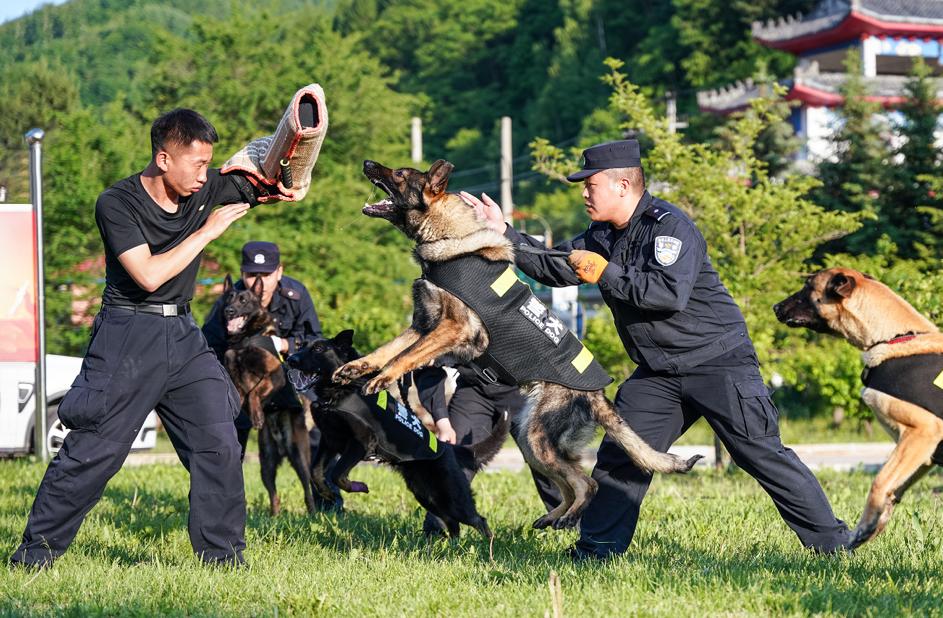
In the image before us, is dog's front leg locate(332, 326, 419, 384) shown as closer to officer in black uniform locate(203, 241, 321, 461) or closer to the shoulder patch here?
the shoulder patch

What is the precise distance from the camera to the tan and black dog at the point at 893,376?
18.7 feet

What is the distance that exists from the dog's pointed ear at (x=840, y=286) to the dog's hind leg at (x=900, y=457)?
0.61 metres

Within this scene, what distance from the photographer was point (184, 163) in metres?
4.89

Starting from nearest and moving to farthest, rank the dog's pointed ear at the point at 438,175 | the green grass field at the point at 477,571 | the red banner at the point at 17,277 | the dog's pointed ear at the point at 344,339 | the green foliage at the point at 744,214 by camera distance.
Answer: the green grass field at the point at 477,571, the dog's pointed ear at the point at 438,175, the dog's pointed ear at the point at 344,339, the red banner at the point at 17,277, the green foliage at the point at 744,214

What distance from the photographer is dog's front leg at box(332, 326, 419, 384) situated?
5262 millimetres

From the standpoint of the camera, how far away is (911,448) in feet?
18.8

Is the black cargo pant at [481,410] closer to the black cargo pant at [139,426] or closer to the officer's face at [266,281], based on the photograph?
the black cargo pant at [139,426]

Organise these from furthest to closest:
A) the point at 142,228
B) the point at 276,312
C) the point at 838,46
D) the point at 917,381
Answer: the point at 838,46
the point at 276,312
the point at 917,381
the point at 142,228

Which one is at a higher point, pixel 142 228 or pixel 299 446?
pixel 142 228

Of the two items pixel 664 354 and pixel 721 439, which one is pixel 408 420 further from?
pixel 721 439

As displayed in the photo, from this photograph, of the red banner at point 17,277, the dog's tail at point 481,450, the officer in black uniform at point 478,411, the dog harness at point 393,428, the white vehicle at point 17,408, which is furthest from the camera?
the white vehicle at point 17,408

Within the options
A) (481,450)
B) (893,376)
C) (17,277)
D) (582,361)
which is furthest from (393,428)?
(17,277)

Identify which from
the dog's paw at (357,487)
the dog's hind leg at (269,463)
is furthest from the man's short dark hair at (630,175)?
the dog's hind leg at (269,463)

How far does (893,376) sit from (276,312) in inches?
187
